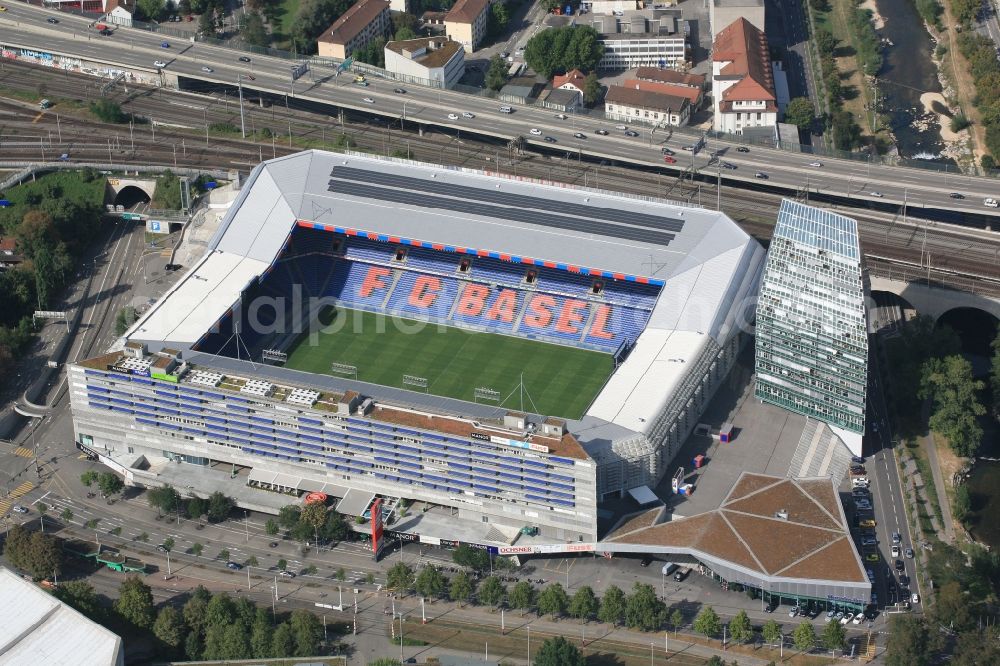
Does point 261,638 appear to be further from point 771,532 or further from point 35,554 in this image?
point 771,532

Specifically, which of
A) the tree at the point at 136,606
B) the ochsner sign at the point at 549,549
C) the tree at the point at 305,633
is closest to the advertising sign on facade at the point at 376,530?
the ochsner sign at the point at 549,549

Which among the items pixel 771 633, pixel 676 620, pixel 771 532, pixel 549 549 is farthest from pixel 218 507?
pixel 771 633

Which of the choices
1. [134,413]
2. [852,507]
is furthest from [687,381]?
[134,413]

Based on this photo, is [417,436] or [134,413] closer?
[417,436]

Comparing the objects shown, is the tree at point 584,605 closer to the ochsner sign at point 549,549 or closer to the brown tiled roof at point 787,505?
the ochsner sign at point 549,549

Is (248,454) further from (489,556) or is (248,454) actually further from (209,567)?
(489,556)

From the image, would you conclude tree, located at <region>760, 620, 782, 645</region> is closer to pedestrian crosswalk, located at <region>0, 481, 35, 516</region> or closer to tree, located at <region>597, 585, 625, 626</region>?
tree, located at <region>597, 585, 625, 626</region>
